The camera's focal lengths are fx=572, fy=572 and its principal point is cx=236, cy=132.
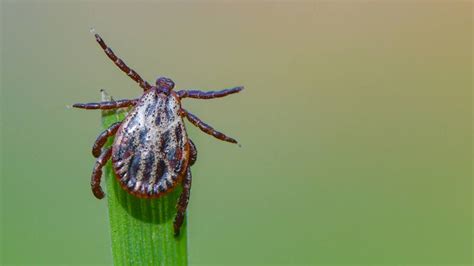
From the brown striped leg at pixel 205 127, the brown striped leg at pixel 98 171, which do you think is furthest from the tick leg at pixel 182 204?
the brown striped leg at pixel 98 171

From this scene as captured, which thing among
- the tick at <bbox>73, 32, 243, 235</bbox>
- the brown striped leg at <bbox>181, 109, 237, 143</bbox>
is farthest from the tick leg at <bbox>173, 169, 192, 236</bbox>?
the brown striped leg at <bbox>181, 109, 237, 143</bbox>

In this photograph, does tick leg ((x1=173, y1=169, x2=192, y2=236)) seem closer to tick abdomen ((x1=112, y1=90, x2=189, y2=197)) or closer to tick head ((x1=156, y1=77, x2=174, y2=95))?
tick abdomen ((x1=112, y1=90, x2=189, y2=197))

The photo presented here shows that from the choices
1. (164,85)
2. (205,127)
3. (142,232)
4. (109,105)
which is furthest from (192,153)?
(142,232)

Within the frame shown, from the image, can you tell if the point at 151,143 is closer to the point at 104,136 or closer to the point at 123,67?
the point at 104,136

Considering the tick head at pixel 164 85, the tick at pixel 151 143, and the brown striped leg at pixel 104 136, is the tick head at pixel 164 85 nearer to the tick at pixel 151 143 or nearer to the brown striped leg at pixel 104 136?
the tick at pixel 151 143

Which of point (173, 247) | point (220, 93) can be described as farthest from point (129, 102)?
point (173, 247)

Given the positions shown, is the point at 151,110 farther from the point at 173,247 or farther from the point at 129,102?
the point at 173,247

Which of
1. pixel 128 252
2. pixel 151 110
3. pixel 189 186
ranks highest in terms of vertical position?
pixel 151 110

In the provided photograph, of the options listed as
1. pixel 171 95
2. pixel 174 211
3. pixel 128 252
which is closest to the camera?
pixel 128 252
